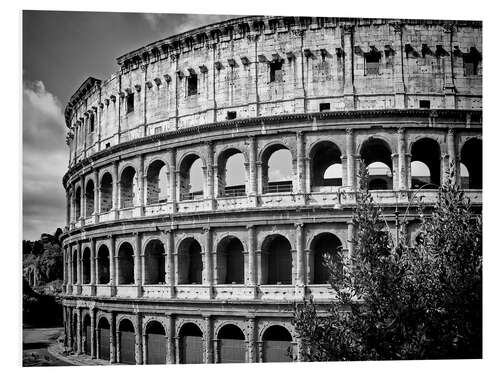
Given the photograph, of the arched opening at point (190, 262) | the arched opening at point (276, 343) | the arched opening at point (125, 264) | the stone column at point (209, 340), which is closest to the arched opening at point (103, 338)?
the arched opening at point (125, 264)

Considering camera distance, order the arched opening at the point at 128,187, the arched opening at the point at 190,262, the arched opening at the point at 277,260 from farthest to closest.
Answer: the arched opening at the point at 128,187 < the arched opening at the point at 190,262 < the arched opening at the point at 277,260

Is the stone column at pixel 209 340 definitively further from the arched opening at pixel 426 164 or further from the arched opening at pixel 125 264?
the arched opening at pixel 426 164

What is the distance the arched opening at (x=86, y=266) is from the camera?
24719 millimetres

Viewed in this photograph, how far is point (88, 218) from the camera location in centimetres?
2450

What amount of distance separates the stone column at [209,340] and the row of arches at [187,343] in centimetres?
16

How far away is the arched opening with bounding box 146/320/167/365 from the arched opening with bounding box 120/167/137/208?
14.8 feet

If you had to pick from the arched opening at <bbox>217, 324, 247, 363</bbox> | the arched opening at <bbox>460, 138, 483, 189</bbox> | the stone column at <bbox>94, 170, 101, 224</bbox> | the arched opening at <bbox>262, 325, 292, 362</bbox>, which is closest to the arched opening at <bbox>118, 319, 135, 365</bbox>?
the arched opening at <bbox>217, 324, 247, 363</bbox>

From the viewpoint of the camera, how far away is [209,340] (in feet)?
65.3

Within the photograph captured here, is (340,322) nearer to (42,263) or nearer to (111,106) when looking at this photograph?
(42,263)

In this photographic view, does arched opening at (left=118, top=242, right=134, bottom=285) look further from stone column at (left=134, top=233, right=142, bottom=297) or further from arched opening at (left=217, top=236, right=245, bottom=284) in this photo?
arched opening at (left=217, top=236, right=245, bottom=284)

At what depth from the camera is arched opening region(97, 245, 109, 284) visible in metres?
23.9
